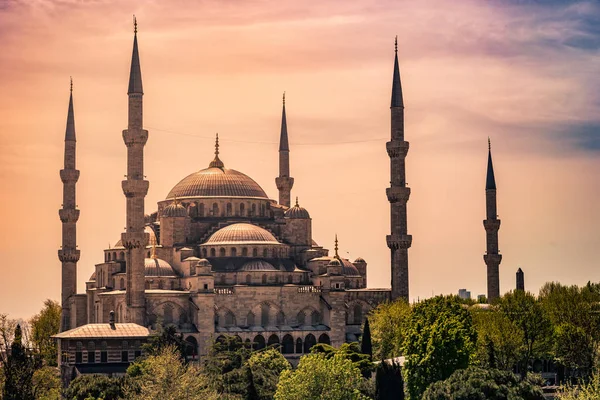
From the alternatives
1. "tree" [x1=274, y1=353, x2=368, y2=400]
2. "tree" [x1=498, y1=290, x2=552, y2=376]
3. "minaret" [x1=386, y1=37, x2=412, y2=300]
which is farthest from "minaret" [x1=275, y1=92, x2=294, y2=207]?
"tree" [x1=274, y1=353, x2=368, y2=400]

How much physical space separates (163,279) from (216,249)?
179 inches

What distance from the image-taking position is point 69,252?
8575 centimetres

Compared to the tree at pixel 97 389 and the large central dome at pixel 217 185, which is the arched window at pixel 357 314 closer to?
the large central dome at pixel 217 185

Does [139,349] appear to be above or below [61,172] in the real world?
below

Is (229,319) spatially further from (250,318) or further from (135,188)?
(135,188)

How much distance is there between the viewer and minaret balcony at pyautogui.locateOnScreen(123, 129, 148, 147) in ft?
258

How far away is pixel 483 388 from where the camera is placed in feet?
160

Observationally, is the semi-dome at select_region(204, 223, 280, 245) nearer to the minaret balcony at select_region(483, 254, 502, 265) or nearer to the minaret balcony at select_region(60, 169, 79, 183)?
the minaret balcony at select_region(60, 169, 79, 183)

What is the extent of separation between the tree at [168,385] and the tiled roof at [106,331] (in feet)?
46.3

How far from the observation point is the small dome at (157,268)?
8075 cm

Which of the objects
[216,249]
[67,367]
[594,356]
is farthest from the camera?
[216,249]

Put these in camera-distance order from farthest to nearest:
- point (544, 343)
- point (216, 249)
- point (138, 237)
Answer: point (216, 249), point (138, 237), point (544, 343)

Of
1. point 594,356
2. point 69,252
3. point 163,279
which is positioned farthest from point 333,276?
point 594,356

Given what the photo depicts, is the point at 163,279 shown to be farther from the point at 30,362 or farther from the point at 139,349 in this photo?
the point at 30,362
